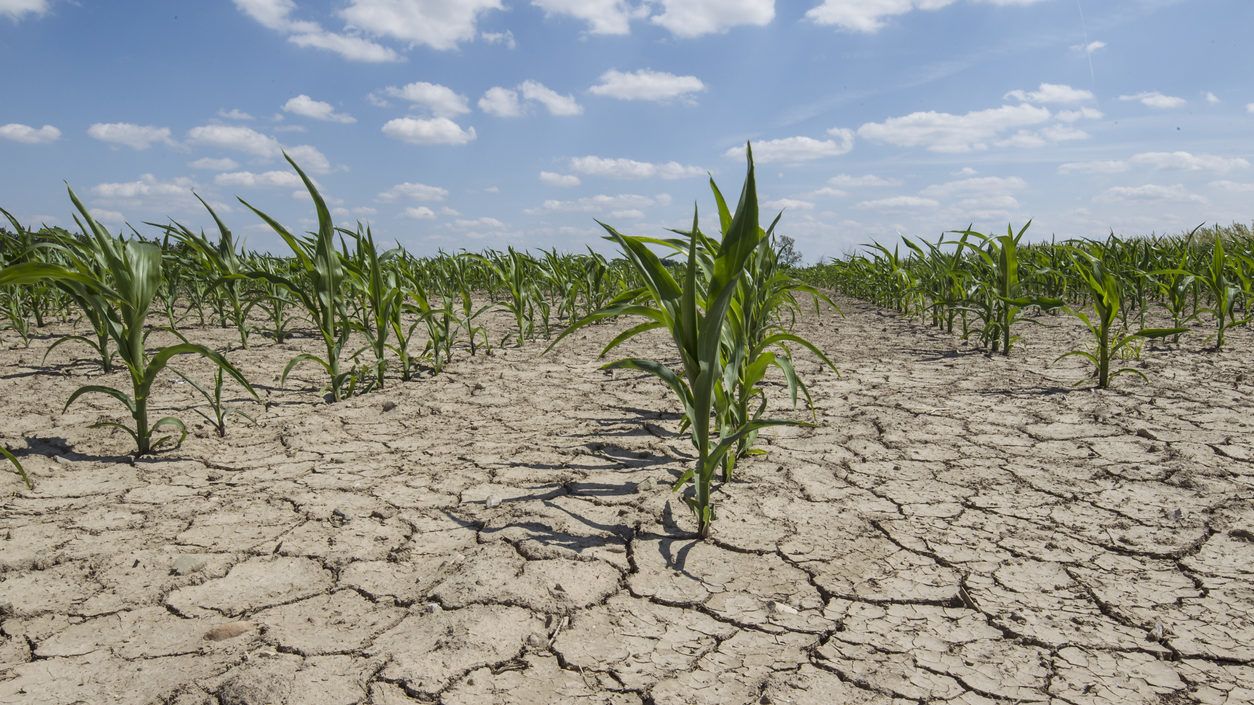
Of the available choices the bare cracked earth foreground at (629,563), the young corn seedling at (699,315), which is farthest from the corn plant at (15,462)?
the young corn seedling at (699,315)

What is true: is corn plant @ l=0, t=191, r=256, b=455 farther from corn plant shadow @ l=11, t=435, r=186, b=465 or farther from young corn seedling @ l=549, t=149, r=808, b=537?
young corn seedling @ l=549, t=149, r=808, b=537

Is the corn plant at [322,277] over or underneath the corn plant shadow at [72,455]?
over

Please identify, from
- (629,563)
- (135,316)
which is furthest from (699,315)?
(135,316)

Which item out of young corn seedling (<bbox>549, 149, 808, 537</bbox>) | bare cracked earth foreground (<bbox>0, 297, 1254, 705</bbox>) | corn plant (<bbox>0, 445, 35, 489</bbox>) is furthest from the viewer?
corn plant (<bbox>0, 445, 35, 489</bbox>)

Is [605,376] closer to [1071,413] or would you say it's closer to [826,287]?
[1071,413]

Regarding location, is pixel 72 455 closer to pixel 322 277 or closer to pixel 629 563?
pixel 322 277

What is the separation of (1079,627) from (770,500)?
713 millimetres

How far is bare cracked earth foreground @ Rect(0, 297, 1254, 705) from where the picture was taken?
1.15m

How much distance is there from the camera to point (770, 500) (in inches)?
72.5

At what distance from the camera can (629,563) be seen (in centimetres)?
A: 152

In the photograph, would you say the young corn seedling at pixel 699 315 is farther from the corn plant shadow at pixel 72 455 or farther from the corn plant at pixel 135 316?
the corn plant shadow at pixel 72 455

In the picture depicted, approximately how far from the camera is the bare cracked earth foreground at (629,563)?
45.3 inches

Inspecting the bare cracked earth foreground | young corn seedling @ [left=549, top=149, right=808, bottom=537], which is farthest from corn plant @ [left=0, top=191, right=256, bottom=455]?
young corn seedling @ [left=549, top=149, right=808, bottom=537]

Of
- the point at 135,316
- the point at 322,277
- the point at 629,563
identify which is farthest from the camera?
the point at 322,277
